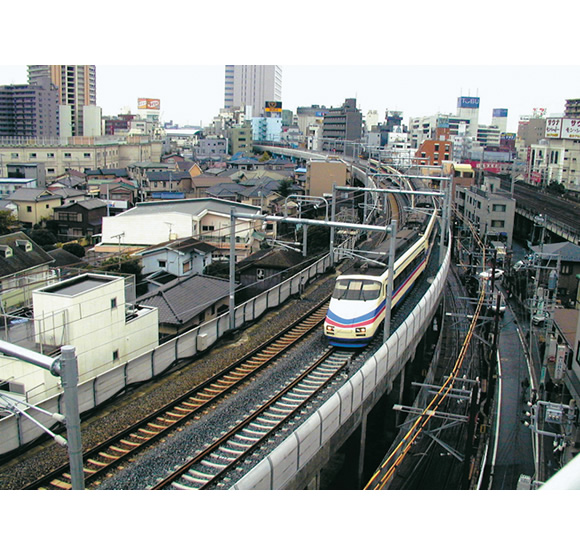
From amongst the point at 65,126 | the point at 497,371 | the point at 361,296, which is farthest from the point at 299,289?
the point at 65,126

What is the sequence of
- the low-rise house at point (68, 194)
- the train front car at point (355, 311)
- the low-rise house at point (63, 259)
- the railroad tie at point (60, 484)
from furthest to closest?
the low-rise house at point (68, 194), the low-rise house at point (63, 259), the train front car at point (355, 311), the railroad tie at point (60, 484)

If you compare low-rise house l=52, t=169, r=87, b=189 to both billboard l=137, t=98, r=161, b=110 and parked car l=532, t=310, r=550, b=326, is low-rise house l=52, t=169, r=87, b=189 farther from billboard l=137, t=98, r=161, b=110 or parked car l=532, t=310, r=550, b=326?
billboard l=137, t=98, r=161, b=110

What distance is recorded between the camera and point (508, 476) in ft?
33.8

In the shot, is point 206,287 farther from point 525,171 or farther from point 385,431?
point 525,171

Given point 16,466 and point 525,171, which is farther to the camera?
point 525,171

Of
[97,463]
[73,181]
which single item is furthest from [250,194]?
[97,463]

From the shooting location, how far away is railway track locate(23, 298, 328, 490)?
631 cm

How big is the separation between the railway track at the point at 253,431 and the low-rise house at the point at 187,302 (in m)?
4.23

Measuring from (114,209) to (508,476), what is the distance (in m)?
25.6

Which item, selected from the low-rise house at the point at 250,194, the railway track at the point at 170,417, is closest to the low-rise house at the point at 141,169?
the low-rise house at the point at 250,194

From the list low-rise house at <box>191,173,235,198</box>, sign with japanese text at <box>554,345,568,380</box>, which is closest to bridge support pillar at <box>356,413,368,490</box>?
sign with japanese text at <box>554,345,568,380</box>

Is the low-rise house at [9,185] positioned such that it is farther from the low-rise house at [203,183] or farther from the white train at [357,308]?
the white train at [357,308]

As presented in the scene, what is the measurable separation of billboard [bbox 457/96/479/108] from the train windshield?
79977 mm

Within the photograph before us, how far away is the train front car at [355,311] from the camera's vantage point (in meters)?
9.88
